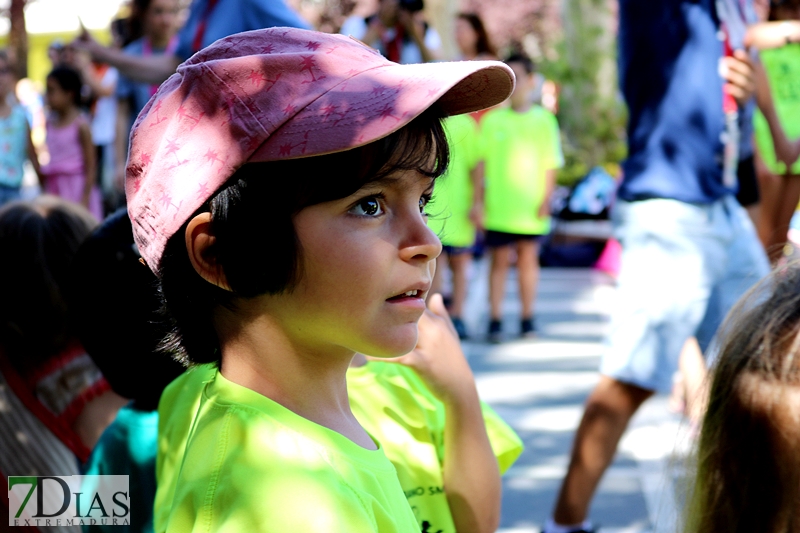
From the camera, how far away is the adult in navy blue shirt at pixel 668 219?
3.17 m

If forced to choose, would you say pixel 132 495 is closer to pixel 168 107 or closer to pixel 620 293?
pixel 168 107

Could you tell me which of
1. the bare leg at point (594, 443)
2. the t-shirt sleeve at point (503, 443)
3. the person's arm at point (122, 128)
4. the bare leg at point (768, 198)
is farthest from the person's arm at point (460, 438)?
the person's arm at point (122, 128)

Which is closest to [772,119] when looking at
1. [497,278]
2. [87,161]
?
[497,278]

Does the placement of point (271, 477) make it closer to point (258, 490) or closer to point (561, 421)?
point (258, 490)

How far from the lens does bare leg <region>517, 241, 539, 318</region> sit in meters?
7.45

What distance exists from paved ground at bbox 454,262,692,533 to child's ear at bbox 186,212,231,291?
820 mm

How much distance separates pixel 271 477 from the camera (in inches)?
46.6

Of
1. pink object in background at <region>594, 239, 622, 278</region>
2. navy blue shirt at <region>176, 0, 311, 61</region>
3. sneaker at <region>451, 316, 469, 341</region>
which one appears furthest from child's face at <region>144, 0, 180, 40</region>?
pink object in background at <region>594, 239, 622, 278</region>

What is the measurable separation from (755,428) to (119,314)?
133cm

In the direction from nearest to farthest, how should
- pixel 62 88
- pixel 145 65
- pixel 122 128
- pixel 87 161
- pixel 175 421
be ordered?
1. pixel 175 421
2. pixel 145 65
3. pixel 122 128
4. pixel 87 161
5. pixel 62 88

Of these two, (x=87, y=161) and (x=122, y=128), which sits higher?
(x=122, y=128)

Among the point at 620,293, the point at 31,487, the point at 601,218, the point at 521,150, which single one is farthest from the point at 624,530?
the point at 601,218

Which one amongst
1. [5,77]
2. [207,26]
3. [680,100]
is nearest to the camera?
[680,100]

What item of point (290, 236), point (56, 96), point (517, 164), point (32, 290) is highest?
point (290, 236)
